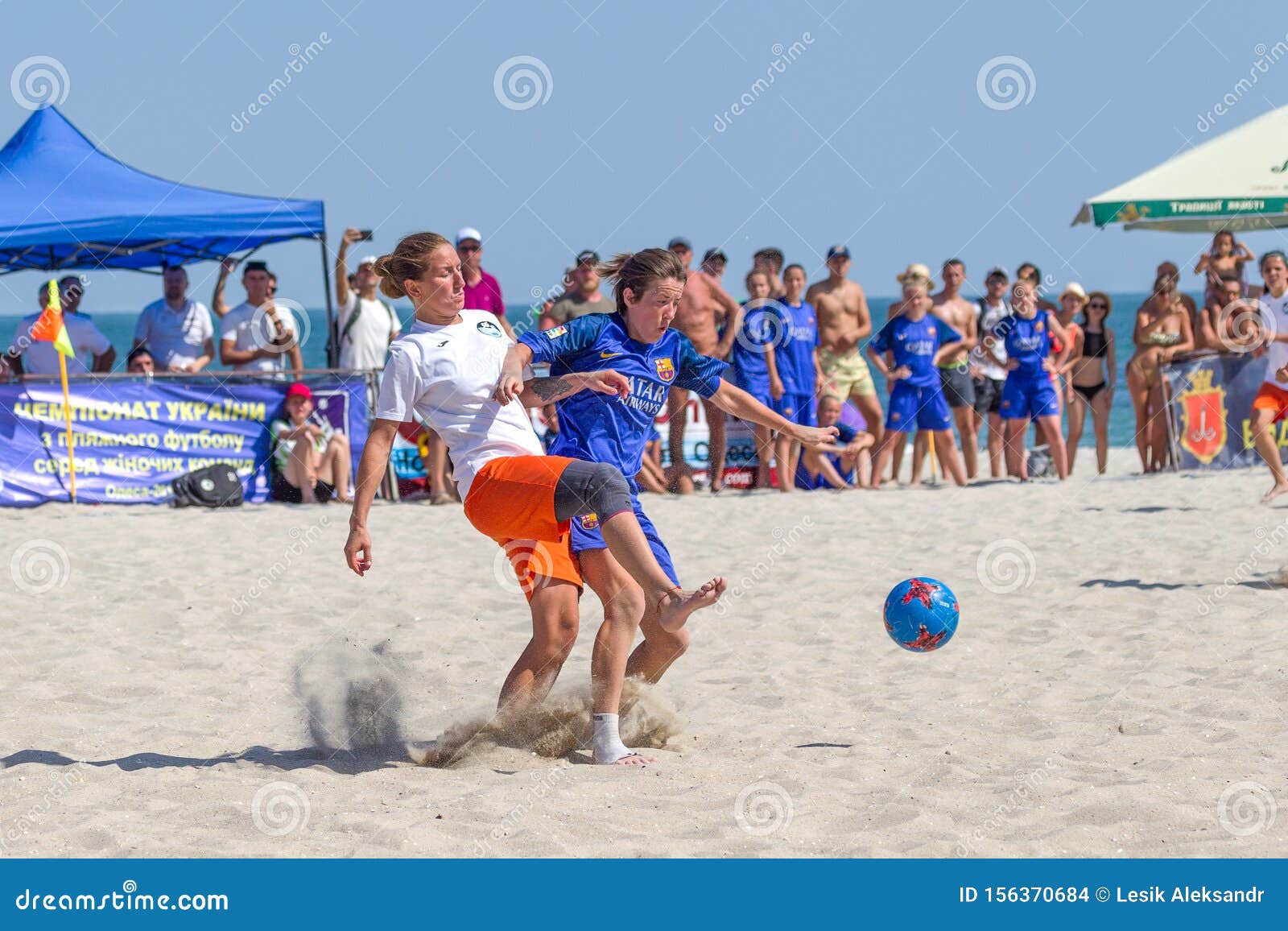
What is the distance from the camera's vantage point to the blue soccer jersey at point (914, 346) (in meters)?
12.0

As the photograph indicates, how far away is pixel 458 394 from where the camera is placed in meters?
4.27

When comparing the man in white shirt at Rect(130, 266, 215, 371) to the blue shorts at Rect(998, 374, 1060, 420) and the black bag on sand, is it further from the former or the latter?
the blue shorts at Rect(998, 374, 1060, 420)

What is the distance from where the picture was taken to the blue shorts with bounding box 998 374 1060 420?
12289 millimetres

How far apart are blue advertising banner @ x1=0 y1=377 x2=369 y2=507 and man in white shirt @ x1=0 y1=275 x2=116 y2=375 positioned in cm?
37

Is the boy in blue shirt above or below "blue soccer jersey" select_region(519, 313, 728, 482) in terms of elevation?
above

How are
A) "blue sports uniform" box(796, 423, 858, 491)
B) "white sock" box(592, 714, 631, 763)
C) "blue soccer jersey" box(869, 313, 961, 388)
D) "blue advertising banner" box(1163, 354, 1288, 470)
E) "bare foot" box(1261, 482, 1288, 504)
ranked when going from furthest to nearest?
"blue advertising banner" box(1163, 354, 1288, 470) → "blue sports uniform" box(796, 423, 858, 491) → "blue soccer jersey" box(869, 313, 961, 388) → "bare foot" box(1261, 482, 1288, 504) → "white sock" box(592, 714, 631, 763)

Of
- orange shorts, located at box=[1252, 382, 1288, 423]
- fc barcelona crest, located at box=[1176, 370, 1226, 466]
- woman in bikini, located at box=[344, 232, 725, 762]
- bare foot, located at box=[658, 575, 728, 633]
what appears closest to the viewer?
bare foot, located at box=[658, 575, 728, 633]

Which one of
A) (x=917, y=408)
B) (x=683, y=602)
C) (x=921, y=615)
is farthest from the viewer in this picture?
(x=917, y=408)

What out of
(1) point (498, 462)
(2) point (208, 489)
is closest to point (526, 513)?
(1) point (498, 462)

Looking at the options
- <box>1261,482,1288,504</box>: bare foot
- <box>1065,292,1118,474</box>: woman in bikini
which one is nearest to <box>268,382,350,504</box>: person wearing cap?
<box>1065,292,1118,474</box>: woman in bikini

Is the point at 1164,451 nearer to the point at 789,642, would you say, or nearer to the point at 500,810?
the point at 789,642

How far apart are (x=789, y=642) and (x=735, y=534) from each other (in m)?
3.01

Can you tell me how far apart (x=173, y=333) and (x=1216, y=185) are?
8.57m

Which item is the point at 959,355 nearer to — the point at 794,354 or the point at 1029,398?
the point at 1029,398
